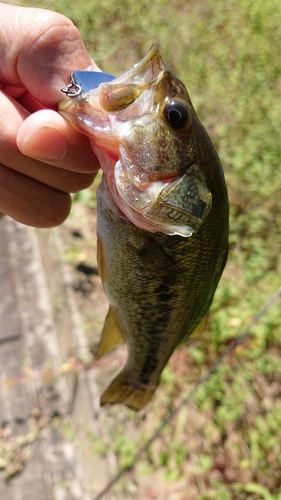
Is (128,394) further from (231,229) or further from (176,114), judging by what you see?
(231,229)

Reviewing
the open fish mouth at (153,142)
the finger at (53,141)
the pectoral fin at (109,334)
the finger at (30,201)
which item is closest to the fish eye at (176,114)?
the open fish mouth at (153,142)

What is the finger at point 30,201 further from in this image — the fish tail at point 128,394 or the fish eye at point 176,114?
the fish tail at point 128,394

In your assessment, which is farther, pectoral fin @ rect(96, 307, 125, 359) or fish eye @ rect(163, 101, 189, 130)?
pectoral fin @ rect(96, 307, 125, 359)

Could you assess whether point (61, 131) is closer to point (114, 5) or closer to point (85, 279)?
point (85, 279)

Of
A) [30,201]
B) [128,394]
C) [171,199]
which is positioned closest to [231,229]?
[128,394]

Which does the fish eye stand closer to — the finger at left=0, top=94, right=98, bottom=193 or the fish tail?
the finger at left=0, top=94, right=98, bottom=193

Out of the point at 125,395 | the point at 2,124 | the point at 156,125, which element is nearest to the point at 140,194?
the point at 156,125

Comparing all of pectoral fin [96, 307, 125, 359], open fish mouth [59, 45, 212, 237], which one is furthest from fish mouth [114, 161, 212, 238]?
pectoral fin [96, 307, 125, 359]
